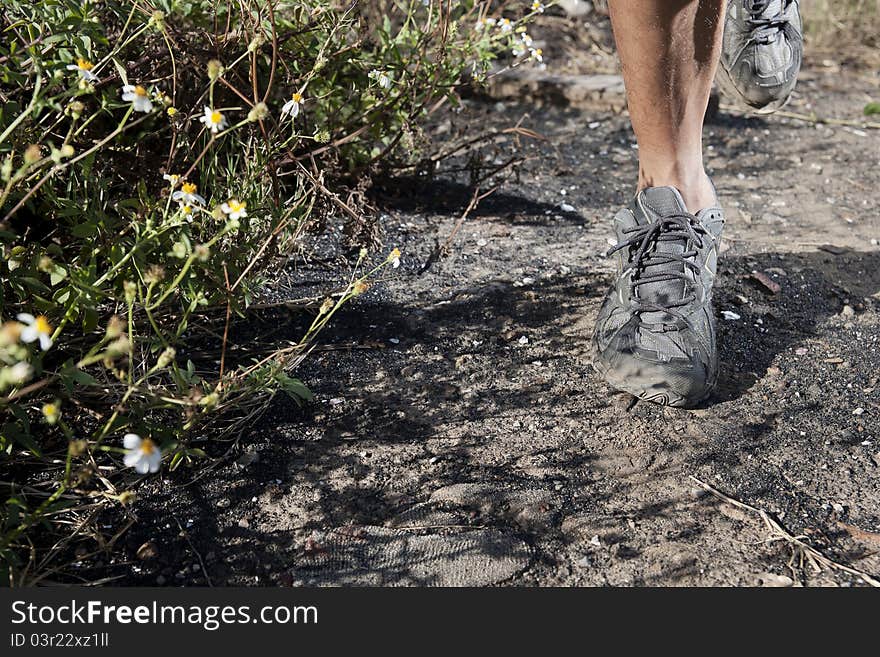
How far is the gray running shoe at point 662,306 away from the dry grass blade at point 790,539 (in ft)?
0.96

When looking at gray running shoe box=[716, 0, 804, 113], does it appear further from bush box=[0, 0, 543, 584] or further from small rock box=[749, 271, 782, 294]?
bush box=[0, 0, 543, 584]

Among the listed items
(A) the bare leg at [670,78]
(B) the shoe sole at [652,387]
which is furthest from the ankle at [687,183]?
(B) the shoe sole at [652,387]

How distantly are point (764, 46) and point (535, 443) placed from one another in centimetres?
146

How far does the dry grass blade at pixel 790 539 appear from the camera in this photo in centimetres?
149

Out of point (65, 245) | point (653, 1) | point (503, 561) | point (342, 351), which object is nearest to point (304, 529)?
point (503, 561)

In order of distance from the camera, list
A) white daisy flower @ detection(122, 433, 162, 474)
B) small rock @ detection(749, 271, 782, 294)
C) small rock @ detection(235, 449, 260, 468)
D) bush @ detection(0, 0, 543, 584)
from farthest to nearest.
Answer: small rock @ detection(749, 271, 782, 294) < small rock @ detection(235, 449, 260, 468) < bush @ detection(0, 0, 543, 584) < white daisy flower @ detection(122, 433, 162, 474)

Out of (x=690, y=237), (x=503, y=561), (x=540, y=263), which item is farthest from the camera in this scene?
(x=540, y=263)

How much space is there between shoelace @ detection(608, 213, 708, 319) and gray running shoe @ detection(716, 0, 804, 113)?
2.20ft

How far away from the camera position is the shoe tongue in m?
2.08

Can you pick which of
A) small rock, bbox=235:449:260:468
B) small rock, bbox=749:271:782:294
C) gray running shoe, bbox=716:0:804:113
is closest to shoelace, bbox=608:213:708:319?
small rock, bbox=749:271:782:294

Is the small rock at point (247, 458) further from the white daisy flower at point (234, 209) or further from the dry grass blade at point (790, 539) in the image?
the dry grass blade at point (790, 539)

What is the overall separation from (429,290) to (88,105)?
938mm

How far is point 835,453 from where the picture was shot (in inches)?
70.8

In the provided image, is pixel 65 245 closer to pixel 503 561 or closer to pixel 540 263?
pixel 503 561
